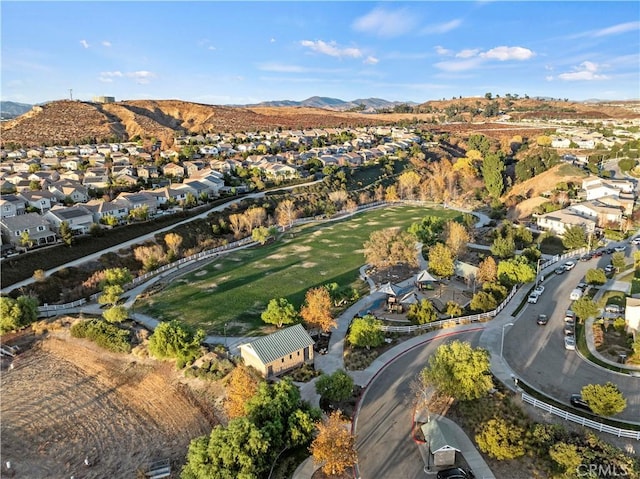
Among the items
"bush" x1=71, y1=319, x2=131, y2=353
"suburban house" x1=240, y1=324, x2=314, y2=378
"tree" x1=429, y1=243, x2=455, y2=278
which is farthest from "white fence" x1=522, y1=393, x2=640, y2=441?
"bush" x1=71, y1=319, x2=131, y2=353

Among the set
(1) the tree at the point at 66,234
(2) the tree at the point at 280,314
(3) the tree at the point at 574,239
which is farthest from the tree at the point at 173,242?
(3) the tree at the point at 574,239

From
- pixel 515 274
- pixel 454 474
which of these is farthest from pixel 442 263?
pixel 454 474

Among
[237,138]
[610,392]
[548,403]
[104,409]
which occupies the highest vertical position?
[237,138]

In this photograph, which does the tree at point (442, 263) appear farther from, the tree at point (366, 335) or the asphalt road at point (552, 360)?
the tree at point (366, 335)

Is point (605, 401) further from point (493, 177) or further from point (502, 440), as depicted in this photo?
point (493, 177)

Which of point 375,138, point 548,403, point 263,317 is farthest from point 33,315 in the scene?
point 375,138

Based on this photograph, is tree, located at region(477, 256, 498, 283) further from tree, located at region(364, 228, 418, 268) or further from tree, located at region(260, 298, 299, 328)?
tree, located at region(260, 298, 299, 328)

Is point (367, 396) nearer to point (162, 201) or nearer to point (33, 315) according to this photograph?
point (33, 315)
